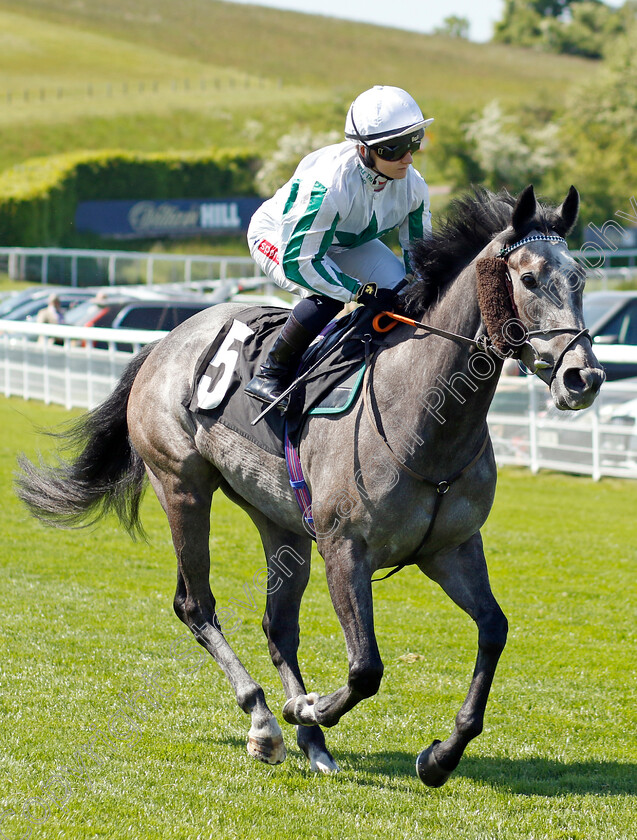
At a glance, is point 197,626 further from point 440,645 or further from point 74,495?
point 440,645

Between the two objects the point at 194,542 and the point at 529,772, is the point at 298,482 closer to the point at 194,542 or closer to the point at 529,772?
the point at 194,542

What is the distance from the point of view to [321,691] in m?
4.56

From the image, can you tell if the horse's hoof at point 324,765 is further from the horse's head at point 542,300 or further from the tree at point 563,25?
the tree at point 563,25

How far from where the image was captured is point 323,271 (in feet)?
12.0

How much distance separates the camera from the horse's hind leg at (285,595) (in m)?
4.21

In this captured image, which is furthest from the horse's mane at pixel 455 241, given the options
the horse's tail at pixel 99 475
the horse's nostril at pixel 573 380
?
the horse's tail at pixel 99 475

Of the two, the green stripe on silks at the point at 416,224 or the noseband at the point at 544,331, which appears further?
the green stripe on silks at the point at 416,224

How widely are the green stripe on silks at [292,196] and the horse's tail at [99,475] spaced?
1.54 metres

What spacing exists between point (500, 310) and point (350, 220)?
2.79 ft

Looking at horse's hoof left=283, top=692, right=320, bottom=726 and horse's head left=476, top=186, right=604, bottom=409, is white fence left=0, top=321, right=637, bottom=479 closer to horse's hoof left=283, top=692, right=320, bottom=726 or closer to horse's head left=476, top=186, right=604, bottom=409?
horse's hoof left=283, top=692, right=320, bottom=726

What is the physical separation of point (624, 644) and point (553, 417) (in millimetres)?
5593

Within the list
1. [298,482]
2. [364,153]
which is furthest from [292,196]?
[298,482]

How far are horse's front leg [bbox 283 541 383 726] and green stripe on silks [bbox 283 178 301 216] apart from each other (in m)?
1.26

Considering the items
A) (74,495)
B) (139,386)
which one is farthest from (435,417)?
(74,495)
